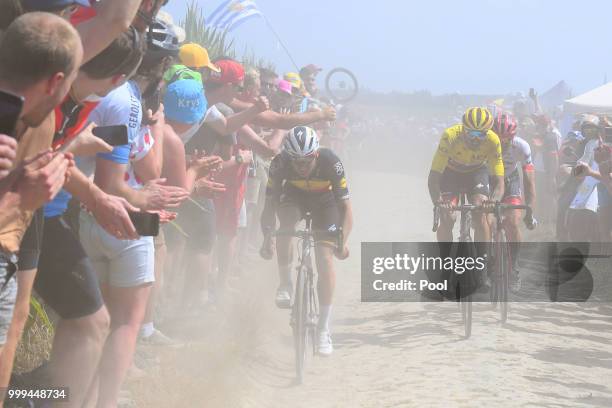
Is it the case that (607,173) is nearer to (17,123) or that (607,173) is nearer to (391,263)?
(391,263)

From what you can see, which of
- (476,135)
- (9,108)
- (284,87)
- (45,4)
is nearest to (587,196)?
(476,135)

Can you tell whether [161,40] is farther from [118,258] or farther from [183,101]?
[183,101]

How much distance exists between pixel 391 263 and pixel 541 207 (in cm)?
526

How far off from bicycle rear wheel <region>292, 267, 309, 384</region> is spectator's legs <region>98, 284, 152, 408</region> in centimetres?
311

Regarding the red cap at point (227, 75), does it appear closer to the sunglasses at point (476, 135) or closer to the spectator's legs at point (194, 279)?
the spectator's legs at point (194, 279)

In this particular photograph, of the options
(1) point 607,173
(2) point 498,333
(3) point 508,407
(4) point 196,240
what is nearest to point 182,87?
(4) point 196,240

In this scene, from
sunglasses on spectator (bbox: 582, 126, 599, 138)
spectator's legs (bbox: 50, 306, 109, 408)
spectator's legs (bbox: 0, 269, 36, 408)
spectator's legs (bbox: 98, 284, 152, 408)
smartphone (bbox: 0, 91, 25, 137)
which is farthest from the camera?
sunglasses on spectator (bbox: 582, 126, 599, 138)

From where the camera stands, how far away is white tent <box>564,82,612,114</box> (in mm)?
22047

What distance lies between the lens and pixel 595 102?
73.4 ft

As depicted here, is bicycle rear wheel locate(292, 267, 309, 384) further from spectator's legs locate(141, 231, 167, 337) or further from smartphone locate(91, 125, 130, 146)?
smartphone locate(91, 125, 130, 146)

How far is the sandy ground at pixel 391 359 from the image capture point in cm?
743

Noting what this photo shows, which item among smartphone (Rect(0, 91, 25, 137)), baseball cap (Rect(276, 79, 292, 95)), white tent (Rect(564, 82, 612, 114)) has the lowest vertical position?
smartphone (Rect(0, 91, 25, 137))

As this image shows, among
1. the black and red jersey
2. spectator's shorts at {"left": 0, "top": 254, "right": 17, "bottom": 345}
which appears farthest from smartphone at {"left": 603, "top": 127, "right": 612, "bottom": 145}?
spectator's shorts at {"left": 0, "top": 254, "right": 17, "bottom": 345}

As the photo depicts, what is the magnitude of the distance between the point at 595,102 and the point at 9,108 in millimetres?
20859
